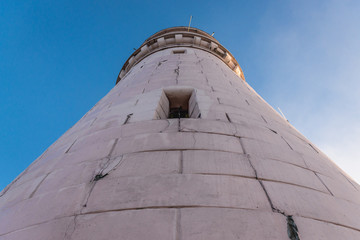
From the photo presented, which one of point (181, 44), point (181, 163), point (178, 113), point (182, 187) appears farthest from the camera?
point (181, 44)

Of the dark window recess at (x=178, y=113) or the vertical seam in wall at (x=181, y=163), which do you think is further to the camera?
the dark window recess at (x=178, y=113)

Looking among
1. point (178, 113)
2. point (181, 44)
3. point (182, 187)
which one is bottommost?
point (182, 187)

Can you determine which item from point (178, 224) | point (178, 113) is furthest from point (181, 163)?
point (178, 113)

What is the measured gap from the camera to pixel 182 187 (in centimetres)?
169

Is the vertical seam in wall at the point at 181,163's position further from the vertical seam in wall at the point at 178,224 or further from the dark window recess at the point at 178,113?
the dark window recess at the point at 178,113

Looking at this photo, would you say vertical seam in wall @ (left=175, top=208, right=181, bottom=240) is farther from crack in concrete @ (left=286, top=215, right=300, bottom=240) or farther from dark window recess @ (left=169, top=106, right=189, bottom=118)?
dark window recess @ (left=169, top=106, right=189, bottom=118)

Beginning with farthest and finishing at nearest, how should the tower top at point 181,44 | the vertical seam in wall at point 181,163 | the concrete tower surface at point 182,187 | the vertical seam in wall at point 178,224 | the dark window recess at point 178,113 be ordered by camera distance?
1. the tower top at point 181,44
2. the dark window recess at point 178,113
3. the vertical seam in wall at point 181,163
4. the concrete tower surface at point 182,187
5. the vertical seam in wall at point 178,224

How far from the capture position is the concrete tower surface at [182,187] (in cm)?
143

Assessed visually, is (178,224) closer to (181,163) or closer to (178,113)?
(181,163)

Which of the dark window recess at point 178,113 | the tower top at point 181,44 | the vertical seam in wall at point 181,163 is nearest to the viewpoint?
the vertical seam in wall at point 181,163

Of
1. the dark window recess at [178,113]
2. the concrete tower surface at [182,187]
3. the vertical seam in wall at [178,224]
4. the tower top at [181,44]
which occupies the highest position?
the tower top at [181,44]

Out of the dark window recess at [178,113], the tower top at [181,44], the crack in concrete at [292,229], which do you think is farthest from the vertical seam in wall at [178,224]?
the tower top at [181,44]

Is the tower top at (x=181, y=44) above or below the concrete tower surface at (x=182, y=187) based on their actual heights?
above

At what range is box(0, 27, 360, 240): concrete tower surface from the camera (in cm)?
143
